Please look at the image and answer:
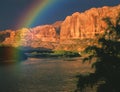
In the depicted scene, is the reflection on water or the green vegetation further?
the reflection on water

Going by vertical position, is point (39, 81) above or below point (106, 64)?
below

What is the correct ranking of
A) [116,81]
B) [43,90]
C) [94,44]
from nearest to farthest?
[116,81], [94,44], [43,90]

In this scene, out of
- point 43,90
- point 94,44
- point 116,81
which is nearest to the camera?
point 116,81

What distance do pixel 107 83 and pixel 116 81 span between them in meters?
0.46

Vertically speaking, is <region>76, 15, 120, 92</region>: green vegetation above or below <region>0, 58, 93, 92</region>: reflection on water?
above

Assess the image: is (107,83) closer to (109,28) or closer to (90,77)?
(90,77)

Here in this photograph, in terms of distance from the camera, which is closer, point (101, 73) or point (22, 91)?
point (101, 73)

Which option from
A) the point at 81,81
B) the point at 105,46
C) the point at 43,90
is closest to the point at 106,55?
the point at 105,46

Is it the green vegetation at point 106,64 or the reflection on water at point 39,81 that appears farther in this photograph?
the reflection on water at point 39,81

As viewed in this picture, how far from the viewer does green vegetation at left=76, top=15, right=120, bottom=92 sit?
16938mm

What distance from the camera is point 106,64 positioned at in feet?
56.3

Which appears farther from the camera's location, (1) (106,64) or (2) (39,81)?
(2) (39,81)

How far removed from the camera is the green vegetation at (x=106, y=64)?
55.6ft

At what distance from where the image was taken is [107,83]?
55.8 ft
